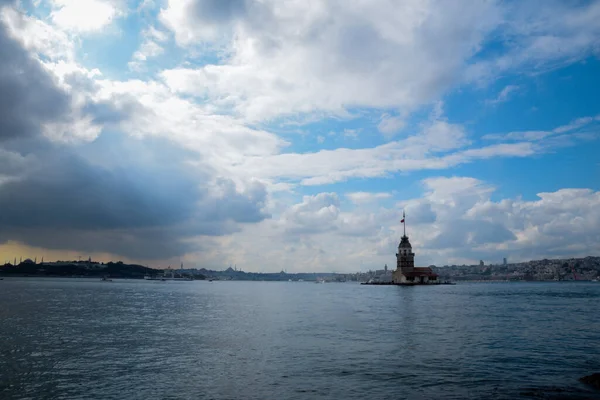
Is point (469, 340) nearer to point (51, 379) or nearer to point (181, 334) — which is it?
point (181, 334)

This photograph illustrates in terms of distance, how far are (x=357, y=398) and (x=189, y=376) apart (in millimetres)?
12003

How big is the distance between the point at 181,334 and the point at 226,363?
17.1 metres

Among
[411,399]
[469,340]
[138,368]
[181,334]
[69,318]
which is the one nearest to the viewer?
[411,399]

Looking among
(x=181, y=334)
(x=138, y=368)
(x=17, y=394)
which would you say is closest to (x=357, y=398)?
(x=138, y=368)

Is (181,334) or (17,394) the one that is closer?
(17,394)

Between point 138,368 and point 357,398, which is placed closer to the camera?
point 357,398

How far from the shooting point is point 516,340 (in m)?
42.5

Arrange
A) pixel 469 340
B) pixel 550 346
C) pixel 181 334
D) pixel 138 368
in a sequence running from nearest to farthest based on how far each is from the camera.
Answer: pixel 138 368 < pixel 550 346 < pixel 469 340 < pixel 181 334

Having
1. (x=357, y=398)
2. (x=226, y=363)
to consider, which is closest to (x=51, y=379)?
(x=226, y=363)

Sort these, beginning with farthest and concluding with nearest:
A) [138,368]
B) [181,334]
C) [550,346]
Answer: [181,334] < [550,346] < [138,368]

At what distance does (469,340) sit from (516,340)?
15.5 ft

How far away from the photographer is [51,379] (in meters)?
27.8

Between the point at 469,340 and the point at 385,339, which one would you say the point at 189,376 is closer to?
the point at 385,339

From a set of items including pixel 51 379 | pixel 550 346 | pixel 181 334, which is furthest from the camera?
pixel 181 334
